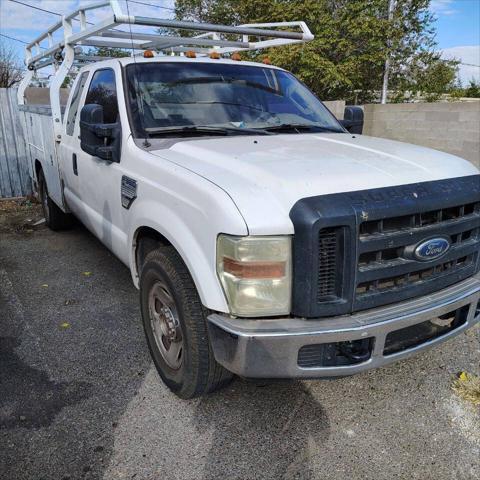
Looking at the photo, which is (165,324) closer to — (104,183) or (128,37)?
(104,183)

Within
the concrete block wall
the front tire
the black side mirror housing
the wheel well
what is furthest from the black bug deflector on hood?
the concrete block wall

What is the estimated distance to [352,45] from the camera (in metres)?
16.7

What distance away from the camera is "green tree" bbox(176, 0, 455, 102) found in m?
16.1

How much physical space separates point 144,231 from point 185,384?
0.98 m

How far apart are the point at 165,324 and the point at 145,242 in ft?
1.88

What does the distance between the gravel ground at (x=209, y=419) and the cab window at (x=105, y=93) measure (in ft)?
5.38

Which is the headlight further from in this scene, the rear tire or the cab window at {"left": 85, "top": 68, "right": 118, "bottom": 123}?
the rear tire

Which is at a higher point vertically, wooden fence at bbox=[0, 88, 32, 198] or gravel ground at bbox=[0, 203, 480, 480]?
wooden fence at bbox=[0, 88, 32, 198]

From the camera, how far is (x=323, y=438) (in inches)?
99.0

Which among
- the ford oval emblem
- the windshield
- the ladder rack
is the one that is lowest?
the ford oval emblem

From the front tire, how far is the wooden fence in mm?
6027

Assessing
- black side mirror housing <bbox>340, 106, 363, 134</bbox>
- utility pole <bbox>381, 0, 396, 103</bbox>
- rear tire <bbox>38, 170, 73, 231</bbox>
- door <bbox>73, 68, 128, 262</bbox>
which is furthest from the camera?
utility pole <bbox>381, 0, 396, 103</bbox>

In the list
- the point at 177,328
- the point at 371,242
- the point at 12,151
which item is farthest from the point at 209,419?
the point at 12,151

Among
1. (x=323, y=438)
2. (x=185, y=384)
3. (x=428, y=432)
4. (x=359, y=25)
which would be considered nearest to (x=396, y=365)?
(x=428, y=432)
